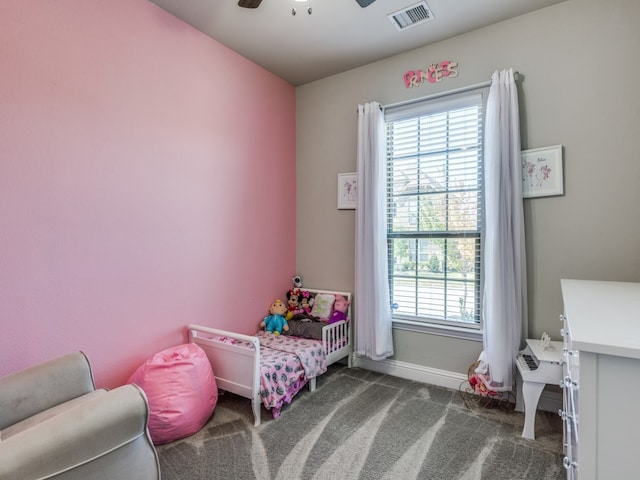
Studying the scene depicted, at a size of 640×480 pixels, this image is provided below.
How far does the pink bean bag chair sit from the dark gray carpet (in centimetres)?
9

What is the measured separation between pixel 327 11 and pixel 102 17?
4.67 ft

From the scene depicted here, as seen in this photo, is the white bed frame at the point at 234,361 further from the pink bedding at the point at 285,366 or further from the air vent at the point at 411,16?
the air vent at the point at 411,16

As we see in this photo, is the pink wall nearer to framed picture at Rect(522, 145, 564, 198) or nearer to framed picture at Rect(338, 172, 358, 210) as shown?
framed picture at Rect(338, 172, 358, 210)

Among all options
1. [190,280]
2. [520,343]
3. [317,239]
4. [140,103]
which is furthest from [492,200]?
[140,103]

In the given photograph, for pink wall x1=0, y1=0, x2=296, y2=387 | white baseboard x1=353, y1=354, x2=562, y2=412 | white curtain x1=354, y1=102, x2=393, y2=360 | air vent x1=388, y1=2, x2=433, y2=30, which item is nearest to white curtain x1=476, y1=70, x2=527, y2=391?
white baseboard x1=353, y1=354, x2=562, y2=412

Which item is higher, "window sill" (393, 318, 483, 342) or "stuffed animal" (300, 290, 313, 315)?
"stuffed animal" (300, 290, 313, 315)

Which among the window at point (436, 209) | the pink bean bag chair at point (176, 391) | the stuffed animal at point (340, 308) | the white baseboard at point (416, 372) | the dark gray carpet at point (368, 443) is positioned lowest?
the dark gray carpet at point (368, 443)

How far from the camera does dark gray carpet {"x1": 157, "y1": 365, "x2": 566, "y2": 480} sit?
69.9 inches

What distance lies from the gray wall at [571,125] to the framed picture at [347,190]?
880mm

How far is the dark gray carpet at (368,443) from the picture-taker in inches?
69.9

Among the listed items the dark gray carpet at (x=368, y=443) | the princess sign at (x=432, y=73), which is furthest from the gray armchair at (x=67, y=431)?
the princess sign at (x=432, y=73)

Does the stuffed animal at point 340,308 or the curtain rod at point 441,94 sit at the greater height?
the curtain rod at point 441,94

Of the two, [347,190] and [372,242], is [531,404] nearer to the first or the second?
[372,242]

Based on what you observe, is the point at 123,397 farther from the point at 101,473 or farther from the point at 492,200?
the point at 492,200
